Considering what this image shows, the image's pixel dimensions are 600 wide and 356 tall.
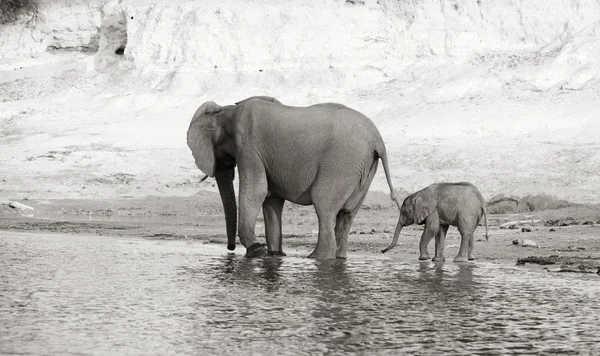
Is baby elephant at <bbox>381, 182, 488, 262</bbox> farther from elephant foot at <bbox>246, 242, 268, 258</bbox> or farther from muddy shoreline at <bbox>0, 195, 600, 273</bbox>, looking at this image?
elephant foot at <bbox>246, 242, 268, 258</bbox>

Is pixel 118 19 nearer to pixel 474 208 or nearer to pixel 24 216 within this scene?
pixel 24 216

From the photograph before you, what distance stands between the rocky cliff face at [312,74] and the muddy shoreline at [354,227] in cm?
157

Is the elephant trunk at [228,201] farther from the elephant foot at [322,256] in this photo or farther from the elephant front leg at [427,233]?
the elephant front leg at [427,233]

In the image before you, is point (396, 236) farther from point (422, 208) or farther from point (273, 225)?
point (273, 225)

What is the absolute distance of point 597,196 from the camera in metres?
22.6

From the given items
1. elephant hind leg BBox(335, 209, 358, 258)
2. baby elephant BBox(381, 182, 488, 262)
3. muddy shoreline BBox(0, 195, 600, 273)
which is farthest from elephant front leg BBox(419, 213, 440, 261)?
elephant hind leg BBox(335, 209, 358, 258)

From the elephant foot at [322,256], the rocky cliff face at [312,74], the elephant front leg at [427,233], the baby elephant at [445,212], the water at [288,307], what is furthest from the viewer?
the rocky cliff face at [312,74]

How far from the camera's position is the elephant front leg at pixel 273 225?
13109mm

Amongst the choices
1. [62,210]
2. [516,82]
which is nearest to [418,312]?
[62,210]

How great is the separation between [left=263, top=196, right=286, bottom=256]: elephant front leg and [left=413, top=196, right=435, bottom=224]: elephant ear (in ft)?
5.48

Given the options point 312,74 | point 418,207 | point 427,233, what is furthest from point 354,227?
point 312,74

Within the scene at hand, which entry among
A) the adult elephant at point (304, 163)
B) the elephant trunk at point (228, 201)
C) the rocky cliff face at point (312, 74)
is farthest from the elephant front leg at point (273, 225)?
the rocky cliff face at point (312, 74)

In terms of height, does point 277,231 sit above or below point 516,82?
below

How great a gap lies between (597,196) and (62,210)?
38.7 feet
